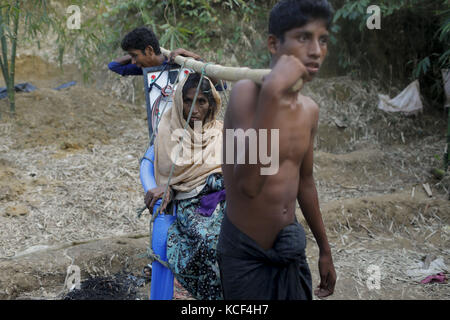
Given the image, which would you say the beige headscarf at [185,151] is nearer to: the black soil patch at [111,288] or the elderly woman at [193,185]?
the elderly woman at [193,185]

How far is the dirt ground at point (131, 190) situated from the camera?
11.2ft

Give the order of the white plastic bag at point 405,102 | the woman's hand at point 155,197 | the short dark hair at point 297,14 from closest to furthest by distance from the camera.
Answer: the short dark hair at point 297,14 < the woman's hand at point 155,197 < the white plastic bag at point 405,102

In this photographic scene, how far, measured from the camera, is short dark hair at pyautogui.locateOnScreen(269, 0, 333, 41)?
1.46 m

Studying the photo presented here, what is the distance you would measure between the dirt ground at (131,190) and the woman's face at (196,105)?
4.70 feet

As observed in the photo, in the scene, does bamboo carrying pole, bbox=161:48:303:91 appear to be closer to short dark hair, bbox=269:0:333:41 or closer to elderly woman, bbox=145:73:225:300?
Result: short dark hair, bbox=269:0:333:41

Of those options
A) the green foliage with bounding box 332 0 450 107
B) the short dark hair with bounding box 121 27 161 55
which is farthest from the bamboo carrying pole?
the green foliage with bounding box 332 0 450 107

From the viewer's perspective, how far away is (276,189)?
5.08ft

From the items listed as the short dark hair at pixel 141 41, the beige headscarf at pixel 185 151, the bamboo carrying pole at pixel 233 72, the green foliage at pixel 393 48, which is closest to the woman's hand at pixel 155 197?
the beige headscarf at pixel 185 151

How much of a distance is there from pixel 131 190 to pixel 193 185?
2.42m

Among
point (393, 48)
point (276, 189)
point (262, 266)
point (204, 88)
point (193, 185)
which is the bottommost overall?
point (262, 266)

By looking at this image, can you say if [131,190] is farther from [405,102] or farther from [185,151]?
[405,102]

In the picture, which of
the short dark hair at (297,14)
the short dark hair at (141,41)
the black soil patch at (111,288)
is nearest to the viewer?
the short dark hair at (297,14)

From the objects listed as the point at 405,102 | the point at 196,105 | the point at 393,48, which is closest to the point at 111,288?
the point at 196,105
